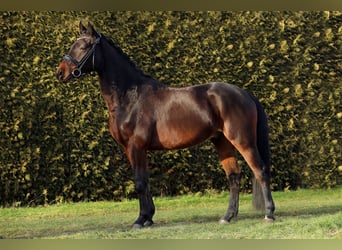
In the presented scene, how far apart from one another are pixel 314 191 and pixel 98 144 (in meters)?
4.07

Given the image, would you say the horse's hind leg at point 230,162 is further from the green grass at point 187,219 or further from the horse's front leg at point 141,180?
the horse's front leg at point 141,180

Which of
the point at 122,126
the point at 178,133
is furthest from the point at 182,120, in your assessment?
the point at 122,126

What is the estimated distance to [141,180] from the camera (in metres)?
6.41

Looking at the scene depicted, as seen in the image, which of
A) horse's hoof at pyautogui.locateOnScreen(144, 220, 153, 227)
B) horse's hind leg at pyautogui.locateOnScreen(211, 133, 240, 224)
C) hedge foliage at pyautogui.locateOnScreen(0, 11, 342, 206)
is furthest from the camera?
hedge foliage at pyautogui.locateOnScreen(0, 11, 342, 206)

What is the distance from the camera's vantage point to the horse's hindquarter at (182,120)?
6449mm

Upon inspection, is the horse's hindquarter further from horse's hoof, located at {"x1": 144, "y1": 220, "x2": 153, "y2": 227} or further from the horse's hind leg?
horse's hoof, located at {"x1": 144, "y1": 220, "x2": 153, "y2": 227}

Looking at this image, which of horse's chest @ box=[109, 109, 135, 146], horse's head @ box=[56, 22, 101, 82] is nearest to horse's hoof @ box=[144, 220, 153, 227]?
horse's chest @ box=[109, 109, 135, 146]

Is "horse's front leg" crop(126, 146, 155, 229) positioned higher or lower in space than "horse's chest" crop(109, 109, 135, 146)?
lower

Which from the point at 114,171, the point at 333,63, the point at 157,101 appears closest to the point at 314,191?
the point at 333,63

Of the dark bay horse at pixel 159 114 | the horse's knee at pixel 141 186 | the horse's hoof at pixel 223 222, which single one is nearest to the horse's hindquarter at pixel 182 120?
the dark bay horse at pixel 159 114

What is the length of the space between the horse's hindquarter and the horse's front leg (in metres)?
0.22

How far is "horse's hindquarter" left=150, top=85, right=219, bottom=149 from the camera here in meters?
6.45

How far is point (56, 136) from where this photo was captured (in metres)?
8.72

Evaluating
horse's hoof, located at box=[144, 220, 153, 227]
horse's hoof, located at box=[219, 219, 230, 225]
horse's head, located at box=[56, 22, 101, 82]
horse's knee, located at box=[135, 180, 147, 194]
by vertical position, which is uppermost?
horse's head, located at box=[56, 22, 101, 82]
